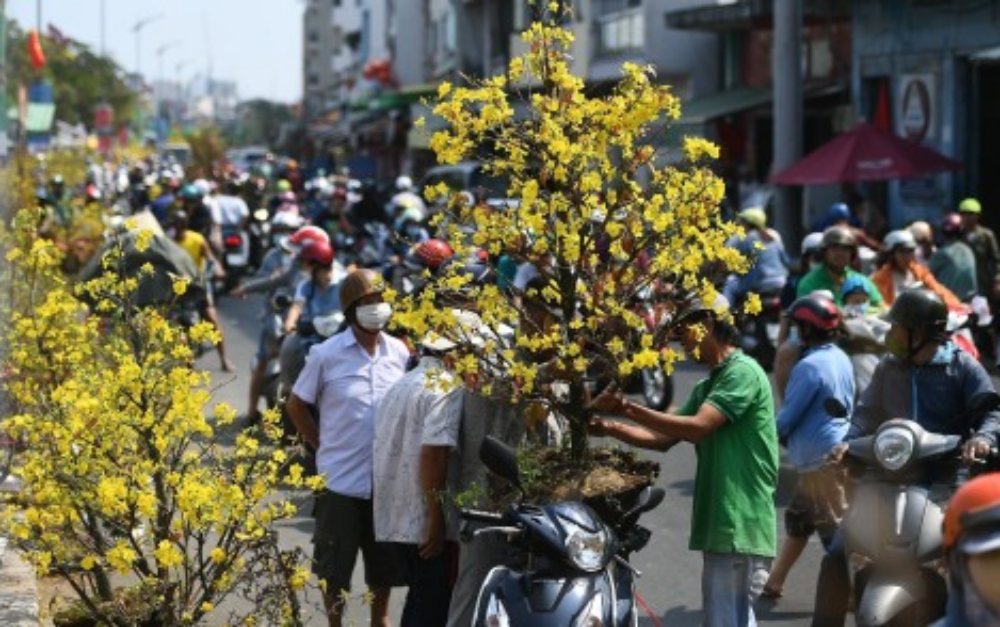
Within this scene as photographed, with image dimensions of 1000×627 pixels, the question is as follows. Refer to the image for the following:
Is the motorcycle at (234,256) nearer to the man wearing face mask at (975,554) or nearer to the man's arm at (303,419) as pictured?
the man's arm at (303,419)

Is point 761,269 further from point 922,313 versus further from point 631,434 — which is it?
point 631,434

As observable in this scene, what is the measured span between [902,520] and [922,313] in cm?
107

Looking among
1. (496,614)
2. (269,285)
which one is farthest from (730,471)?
(269,285)

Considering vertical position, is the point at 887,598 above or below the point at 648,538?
below

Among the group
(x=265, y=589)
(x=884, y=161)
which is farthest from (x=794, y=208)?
(x=265, y=589)

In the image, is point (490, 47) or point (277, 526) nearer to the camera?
point (277, 526)

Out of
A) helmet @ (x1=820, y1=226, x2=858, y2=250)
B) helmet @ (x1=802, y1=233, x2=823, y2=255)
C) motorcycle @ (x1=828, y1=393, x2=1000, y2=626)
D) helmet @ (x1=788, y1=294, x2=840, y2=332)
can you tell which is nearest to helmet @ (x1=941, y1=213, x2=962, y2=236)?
helmet @ (x1=802, y1=233, x2=823, y2=255)

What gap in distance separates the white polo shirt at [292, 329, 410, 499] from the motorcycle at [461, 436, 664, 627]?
1.99 m

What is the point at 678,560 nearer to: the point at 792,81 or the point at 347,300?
the point at 347,300

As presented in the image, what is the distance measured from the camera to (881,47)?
2967cm

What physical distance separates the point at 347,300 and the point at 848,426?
2325 millimetres

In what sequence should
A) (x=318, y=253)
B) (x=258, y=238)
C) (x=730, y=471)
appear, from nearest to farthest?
1. (x=730, y=471)
2. (x=318, y=253)
3. (x=258, y=238)

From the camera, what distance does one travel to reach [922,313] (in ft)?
26.3

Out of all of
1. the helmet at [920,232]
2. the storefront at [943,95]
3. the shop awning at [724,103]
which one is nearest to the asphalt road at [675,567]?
the helmet at [920,232]
